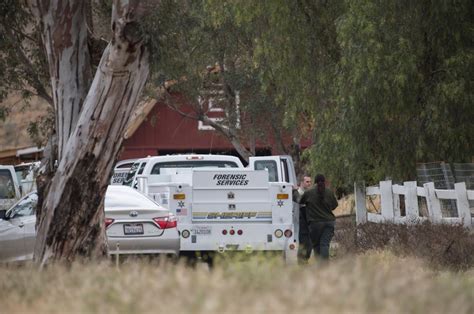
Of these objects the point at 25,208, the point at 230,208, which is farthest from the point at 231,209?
the point at 25,208

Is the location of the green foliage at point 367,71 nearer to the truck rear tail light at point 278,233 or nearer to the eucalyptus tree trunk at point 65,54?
the truck rear tail light at point 278,233

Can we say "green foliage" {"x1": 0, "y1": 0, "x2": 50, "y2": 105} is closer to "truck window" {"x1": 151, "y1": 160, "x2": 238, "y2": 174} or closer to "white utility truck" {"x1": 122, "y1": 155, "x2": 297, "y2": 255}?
"truck window" {"x1": 151, "y1": 160, "x2": 238, "y2": 174}

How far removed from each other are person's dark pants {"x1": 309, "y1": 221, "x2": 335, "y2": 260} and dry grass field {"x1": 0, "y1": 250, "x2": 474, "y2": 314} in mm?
12025

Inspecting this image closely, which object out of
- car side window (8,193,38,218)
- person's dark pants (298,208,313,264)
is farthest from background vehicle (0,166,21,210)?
person's dark pants (298,208,313,264)

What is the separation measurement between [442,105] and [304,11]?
4.45 m

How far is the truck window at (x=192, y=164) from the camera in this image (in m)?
23.6

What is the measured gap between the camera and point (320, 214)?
19922 millimetres

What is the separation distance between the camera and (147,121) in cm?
4934

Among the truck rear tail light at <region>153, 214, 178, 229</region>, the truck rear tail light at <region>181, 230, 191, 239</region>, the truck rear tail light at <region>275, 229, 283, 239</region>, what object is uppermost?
the truck rear tail light at <region>153, 214, 178, 229</region>

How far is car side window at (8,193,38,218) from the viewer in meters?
19.3

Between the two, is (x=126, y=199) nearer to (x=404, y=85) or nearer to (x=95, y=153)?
(x=95, y=153)

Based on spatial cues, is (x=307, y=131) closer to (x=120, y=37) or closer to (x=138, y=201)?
(x=138, y=201)

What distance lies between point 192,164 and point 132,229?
5.36 meters

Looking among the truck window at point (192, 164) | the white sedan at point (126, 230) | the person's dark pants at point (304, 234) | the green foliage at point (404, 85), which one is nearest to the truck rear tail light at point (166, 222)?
the white sedan at point (126, 230)
